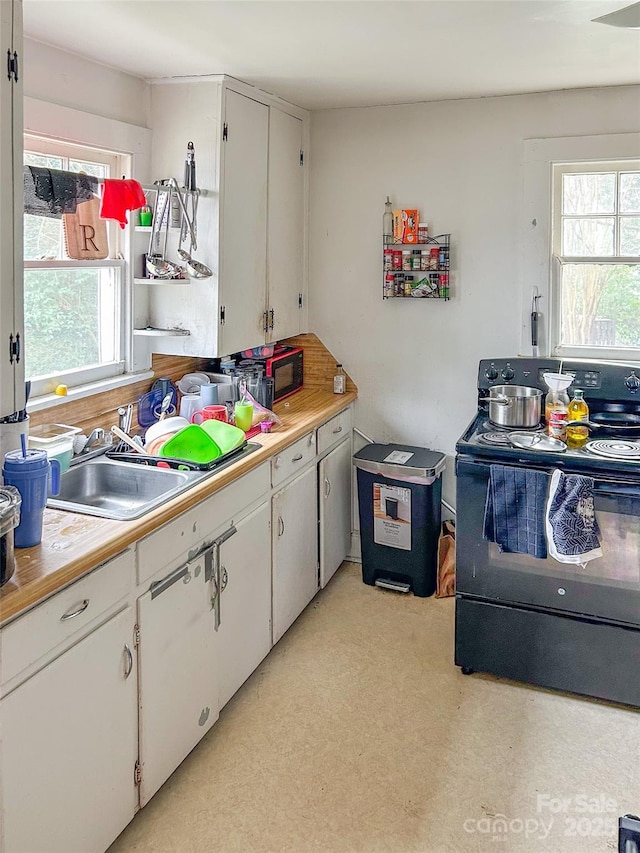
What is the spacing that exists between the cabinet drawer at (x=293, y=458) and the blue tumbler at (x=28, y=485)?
1.16 meters

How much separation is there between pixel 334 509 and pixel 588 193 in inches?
74.1

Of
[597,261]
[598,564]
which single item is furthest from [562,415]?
[597,261]

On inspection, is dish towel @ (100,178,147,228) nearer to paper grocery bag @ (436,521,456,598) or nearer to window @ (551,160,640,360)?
window @ (551,160,640,360)

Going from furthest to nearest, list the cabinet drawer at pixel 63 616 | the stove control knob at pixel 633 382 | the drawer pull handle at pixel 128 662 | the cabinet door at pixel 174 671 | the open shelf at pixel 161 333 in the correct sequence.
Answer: the stove control knob at pixel 633 382, the open shelf at pixel 161 333, the cabinet door at pixel 174 671, the drawer pull handle at pixel 128 662, the cabinet drawer at pixel 63 616

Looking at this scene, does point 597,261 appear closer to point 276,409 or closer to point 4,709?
point 276,409

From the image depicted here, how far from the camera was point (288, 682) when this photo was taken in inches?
112

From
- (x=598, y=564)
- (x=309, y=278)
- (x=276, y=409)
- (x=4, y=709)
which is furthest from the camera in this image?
(x=309, y=278)

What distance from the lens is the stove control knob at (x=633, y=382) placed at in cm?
307

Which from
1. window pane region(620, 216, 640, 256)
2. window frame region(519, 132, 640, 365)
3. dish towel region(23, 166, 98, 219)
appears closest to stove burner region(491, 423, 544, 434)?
window frame region(519, 132, 640, 365)

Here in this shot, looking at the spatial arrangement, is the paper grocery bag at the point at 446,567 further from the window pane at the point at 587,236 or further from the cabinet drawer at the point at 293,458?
the window pane at the point at 587,236

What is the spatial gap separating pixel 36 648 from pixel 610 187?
117 inches

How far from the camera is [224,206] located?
117 inches

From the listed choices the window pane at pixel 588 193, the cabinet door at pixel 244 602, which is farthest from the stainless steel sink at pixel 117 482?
the window pane at pixel 588 193

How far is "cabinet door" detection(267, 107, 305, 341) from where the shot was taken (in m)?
3.38
